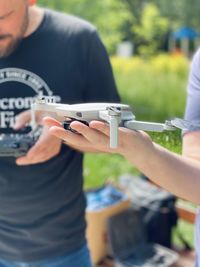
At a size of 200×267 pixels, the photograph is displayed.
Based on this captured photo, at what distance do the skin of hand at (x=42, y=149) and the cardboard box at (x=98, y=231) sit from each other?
1.31 m

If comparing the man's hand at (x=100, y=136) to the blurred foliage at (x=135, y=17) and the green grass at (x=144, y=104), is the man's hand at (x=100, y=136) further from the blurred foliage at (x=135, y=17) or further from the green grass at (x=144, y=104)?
the blurred foliage at (x=135, y=17)

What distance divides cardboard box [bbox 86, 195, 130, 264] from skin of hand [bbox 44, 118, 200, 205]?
1.63 m

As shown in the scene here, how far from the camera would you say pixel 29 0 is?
1.39 metres

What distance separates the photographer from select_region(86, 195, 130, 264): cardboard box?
269 cm

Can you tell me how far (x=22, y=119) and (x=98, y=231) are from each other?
1.41 metres

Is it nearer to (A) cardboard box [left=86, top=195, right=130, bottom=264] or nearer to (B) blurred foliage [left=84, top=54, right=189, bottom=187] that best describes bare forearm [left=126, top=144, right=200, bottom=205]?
(A) cardboard box [left=86, top=195, right=130, bottom=264]

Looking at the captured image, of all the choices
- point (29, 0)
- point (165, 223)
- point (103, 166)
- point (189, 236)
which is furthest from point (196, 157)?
point (103, 166)

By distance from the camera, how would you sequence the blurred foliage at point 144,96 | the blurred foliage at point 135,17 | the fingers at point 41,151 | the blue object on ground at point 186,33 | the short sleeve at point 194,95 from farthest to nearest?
1. the blue object on ground at point 186,33
2. the blurred foliage at point 135,17
3. the blurred foliage at point 144,96
4. the fingers at point 41,151
5. the short sleeve at point 194,95

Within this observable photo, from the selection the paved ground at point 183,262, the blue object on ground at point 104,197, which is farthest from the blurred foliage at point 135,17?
the paved ground at point 183,262

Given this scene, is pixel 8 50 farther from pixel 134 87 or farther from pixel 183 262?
pixel 134 87

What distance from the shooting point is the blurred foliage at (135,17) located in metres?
6.30

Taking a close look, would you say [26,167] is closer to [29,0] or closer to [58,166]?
[58,166]

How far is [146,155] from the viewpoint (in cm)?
100

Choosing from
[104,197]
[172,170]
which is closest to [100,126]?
[172,170]
